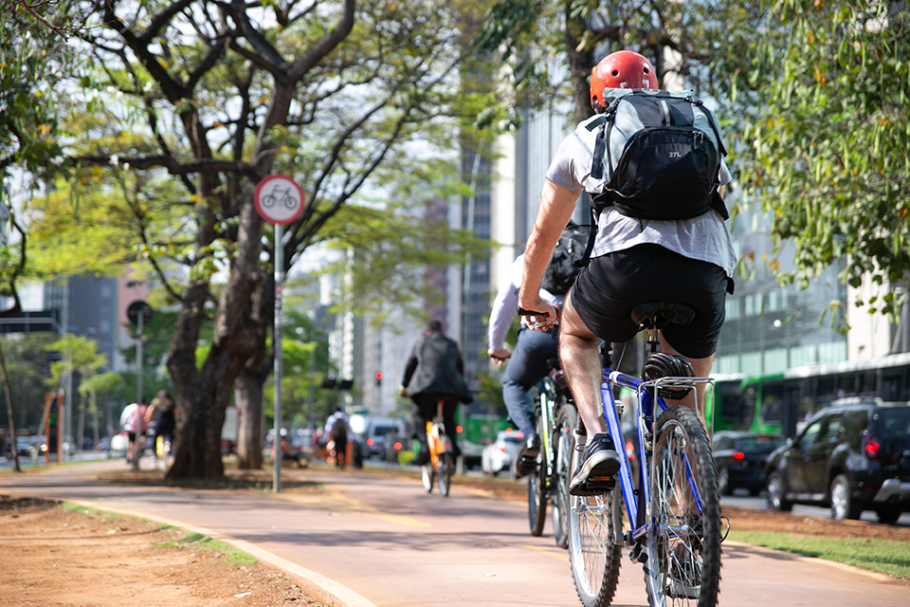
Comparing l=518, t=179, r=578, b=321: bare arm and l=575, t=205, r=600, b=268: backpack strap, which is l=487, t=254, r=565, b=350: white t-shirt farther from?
l=575, t=205, r=600, b=268: backpack strap

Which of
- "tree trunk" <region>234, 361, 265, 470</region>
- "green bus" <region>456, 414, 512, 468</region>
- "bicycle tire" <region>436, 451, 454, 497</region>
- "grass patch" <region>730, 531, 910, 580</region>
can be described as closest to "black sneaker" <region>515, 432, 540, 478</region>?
"grass patch" <region>730, 531, 910, 580</region>

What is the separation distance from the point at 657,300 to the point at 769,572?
8.52ft

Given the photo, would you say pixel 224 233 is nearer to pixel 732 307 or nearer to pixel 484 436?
pixel 484 436

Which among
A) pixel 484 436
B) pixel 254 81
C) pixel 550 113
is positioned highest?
pixel 254 81

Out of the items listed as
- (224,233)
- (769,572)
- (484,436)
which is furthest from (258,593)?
(484,436)

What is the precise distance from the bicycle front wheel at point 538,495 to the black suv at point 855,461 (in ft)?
26.8

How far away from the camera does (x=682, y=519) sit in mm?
2891

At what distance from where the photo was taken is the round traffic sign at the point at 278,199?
10461 millimetres

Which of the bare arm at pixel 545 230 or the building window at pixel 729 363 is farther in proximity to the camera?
the building window at pixel 729 363

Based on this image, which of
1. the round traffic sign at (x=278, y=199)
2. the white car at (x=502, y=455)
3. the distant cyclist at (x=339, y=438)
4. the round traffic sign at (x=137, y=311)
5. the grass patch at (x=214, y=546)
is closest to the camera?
the grass patch at (x=214, y=546)

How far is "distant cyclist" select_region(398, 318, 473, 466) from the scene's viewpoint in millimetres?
11344

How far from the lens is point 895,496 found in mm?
12734

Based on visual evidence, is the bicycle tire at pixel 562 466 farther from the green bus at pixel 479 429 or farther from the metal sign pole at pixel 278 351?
the green bus at pixel 479 429

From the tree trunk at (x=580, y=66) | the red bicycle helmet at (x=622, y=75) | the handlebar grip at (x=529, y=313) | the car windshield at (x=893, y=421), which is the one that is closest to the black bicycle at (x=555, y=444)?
the handlebar grip at (x=529, y=313)
